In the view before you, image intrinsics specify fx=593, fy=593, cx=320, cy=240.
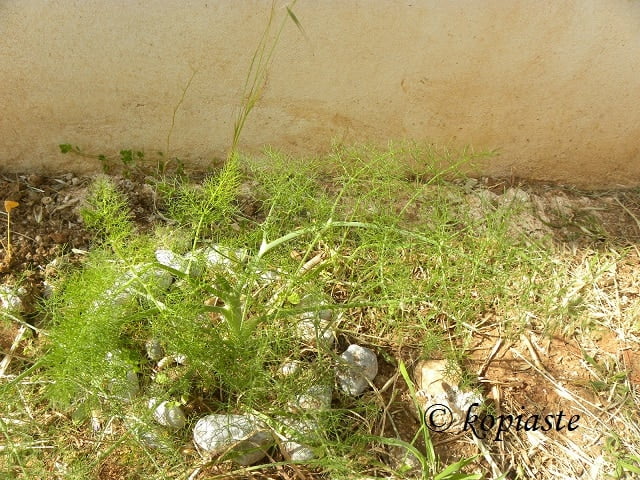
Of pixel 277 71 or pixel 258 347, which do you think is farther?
pixel 277 71

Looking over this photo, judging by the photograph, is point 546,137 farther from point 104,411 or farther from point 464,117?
point 104,411

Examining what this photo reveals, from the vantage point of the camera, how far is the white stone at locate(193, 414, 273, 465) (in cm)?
164

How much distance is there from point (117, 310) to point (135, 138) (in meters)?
0.93

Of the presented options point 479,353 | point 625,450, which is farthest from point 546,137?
point 625,450

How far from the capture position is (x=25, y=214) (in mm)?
2232

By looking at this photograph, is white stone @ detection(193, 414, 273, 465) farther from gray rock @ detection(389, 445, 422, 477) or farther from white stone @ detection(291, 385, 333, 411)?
gray rock @ detection(389, 445, 422, 477)

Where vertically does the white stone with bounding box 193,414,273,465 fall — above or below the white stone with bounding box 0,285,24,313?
below

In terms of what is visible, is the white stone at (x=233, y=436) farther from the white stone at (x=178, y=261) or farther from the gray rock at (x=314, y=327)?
the white stone at (x=178, y=261)

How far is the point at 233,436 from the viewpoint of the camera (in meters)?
1.65

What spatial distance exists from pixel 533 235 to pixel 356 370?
99 cm

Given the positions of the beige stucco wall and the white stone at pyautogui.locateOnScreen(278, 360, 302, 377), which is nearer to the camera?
the white stone at pyautogui.locateOnScreen(278, 360, 302, 377)

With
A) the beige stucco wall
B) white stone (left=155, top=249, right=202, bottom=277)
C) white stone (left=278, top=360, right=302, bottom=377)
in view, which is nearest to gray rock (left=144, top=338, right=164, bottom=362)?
white stone (left=155, top=249, right=202, bottom=277)

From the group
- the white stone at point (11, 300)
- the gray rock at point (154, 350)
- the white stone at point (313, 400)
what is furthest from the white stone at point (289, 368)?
the white stone at point (11, 300)

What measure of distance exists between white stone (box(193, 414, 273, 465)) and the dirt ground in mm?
415
